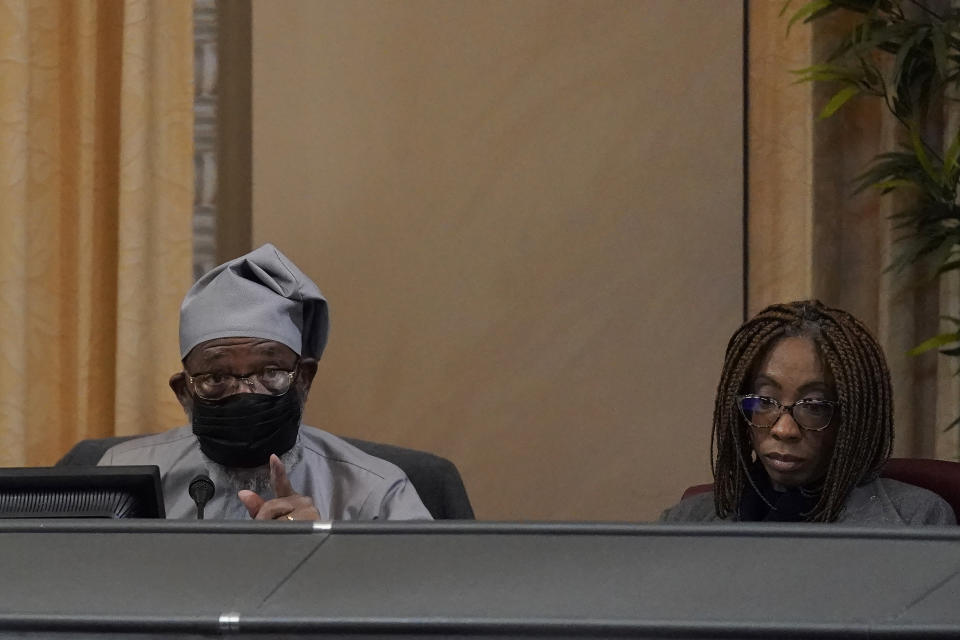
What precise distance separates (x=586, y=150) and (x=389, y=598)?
90.8 inches

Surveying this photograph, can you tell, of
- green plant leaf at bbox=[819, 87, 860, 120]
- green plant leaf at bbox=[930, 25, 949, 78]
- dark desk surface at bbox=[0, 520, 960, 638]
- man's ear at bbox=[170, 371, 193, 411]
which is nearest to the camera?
dark desk surface at bbox=[0, 520, 960, 638]

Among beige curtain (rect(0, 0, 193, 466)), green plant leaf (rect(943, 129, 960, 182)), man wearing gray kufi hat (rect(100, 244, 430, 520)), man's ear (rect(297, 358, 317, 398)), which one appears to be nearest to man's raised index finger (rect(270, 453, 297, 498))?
man wearing gray kufi hat (rect(100, 244, 430, 520))

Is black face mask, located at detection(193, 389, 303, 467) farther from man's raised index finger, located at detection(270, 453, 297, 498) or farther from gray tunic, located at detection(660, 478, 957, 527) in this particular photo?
gray tunic, located at detection(660, 478, 957, 527)

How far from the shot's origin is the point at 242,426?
195cm

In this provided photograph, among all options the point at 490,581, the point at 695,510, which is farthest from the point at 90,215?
the point at 490,581

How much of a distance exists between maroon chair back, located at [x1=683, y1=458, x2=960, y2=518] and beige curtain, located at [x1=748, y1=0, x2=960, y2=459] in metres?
0.90

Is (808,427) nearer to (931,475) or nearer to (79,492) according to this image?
(931,475)

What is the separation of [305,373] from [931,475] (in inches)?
39.6

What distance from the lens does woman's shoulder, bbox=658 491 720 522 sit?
1835mm

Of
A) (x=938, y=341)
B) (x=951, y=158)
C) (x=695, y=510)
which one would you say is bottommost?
(x=695, y=510)

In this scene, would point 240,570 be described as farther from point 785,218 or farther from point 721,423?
point 785,218

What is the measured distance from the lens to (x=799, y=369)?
175 centimetres

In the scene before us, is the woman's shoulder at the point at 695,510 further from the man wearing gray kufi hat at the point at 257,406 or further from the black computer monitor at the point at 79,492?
the black computer monitor at the point at 79,492

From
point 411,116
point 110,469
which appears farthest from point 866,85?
point 110,469
